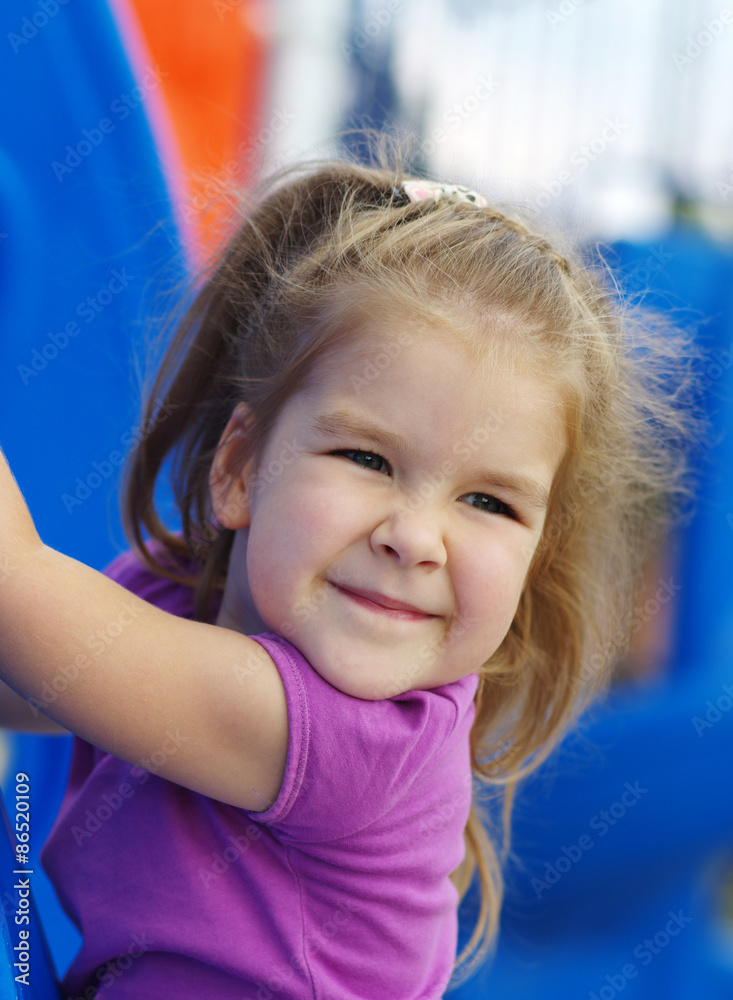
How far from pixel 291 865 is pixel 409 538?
260 millimetres

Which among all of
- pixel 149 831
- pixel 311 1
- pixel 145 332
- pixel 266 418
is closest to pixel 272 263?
pixel 266 418

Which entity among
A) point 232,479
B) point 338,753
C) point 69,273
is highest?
point 69,273

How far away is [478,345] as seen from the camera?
716mm

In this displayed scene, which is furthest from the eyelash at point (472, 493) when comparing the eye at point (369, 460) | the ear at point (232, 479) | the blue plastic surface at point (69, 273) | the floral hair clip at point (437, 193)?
the blue plastic surface at point (69, 273)

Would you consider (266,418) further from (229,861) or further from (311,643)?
(229,861)

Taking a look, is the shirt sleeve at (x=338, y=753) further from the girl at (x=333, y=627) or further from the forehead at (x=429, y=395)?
the forehead at (x=429, y=395)

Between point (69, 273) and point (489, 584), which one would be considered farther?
point (69, 273)

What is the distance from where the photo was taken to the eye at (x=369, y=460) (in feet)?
2.32

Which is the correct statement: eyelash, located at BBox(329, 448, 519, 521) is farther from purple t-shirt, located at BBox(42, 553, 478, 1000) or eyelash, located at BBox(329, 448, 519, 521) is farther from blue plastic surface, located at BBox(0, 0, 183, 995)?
blue plastic surface, located at BBox(0, 0, 183, 995)

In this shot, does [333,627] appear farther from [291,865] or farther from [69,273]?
[69,273]

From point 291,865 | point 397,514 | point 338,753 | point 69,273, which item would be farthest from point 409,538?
point 69,273

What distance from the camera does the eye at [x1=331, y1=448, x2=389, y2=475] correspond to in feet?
2.32

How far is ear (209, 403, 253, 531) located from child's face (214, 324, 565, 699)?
6 cm

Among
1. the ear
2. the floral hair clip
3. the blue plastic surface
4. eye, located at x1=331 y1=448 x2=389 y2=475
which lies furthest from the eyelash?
the blue plastic surface
